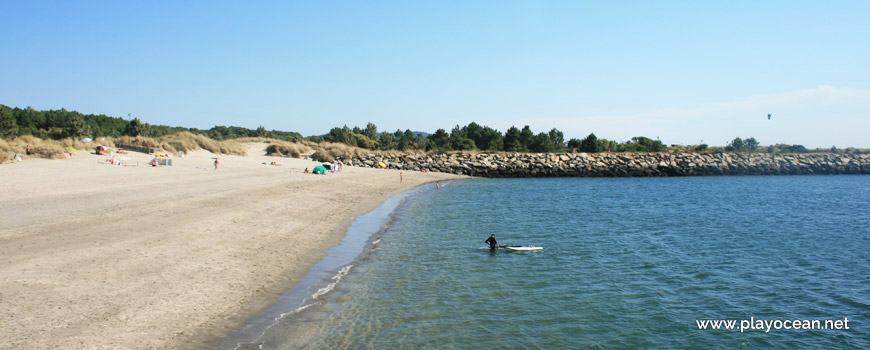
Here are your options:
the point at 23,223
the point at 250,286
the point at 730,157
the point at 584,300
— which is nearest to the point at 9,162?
the point at 23,223

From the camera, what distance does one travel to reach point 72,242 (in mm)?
12680

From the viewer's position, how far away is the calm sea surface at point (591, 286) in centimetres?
948

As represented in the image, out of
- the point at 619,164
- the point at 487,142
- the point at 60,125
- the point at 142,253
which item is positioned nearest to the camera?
the point at 142,253

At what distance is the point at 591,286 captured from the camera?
13.1m

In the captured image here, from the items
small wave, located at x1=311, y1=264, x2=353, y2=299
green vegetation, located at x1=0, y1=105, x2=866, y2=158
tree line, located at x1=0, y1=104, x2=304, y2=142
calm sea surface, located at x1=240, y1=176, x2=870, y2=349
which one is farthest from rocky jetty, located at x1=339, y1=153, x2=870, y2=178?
small wave, located at x1=311, y1=264, x2=353, y2=299

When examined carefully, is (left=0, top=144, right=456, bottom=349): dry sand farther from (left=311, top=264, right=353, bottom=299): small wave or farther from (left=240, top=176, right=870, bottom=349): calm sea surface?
(left=240, top=176, right=870, bottom=349): calm sea surface

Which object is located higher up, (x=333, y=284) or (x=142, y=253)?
(x=142, y=253)

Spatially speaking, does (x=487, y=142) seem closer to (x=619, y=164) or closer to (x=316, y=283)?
(x=619, y=164)

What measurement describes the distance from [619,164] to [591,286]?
62.4 metres

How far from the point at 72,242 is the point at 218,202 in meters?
9.01

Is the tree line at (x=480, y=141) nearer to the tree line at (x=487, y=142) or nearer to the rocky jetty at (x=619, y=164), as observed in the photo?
the tree line at (x=487, y=142)

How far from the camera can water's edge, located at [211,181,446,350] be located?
8.59 m

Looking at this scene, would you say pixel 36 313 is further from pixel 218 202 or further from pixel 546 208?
pixel 546 208

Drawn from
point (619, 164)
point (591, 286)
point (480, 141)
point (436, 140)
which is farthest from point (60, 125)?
point (619, 164)
